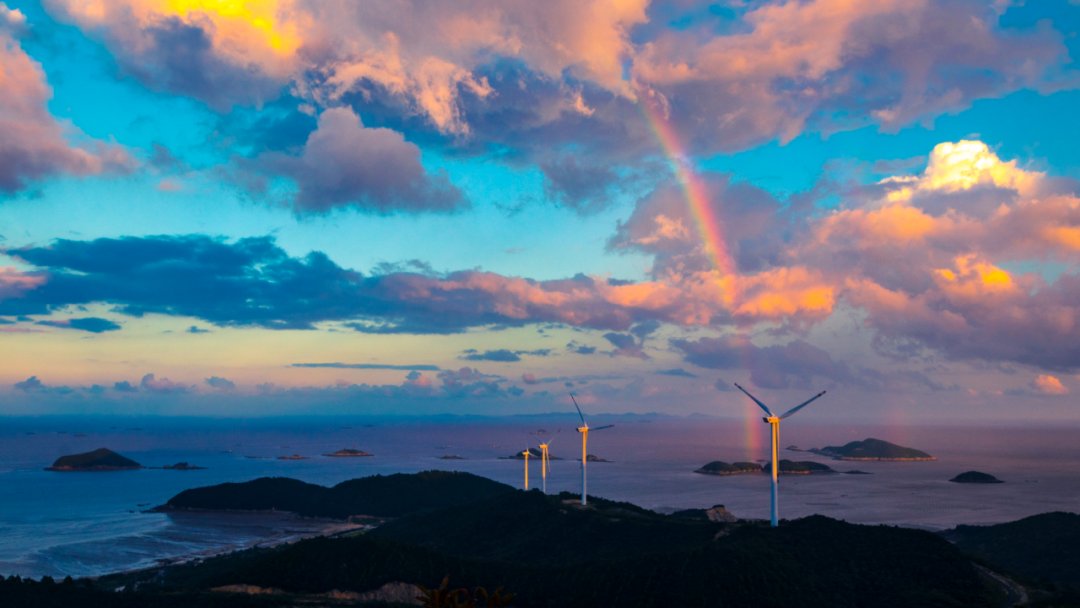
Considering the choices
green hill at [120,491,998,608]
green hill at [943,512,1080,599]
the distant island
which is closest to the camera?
the distant island

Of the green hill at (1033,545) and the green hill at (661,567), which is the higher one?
the green hill at (661,567)

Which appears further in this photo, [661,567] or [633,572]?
[633,572]

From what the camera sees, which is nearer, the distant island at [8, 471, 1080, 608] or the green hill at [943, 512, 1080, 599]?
the distant island at [8, 471, 1080, 608]

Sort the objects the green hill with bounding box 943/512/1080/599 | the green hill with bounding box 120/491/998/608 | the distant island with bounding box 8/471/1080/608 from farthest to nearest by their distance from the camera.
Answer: the green hill with bounding box 943/512/1080/599 < the green hill with bounding box 120/491/998/608 < the distant island with bounding box 8/471/1080/608

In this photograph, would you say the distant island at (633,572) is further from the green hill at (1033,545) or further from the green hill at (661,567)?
the green hill at (1033,545)

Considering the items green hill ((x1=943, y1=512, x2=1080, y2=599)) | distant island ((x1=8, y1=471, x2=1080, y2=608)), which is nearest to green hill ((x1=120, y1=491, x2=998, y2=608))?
distant island ((x1=8, y1=471, x2=1080, y2=608))

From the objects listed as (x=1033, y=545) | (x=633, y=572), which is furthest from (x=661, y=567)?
(x=1033, y=545)

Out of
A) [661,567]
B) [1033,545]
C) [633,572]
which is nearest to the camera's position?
[661,567]

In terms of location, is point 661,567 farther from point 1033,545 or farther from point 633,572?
point 1033,545

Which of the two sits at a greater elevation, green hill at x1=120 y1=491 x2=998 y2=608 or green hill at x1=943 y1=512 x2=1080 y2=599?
green hill at x1=120 y1=491 x2=998 y2=608

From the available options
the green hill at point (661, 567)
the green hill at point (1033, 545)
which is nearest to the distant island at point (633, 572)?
the green hill at point (661, 567)

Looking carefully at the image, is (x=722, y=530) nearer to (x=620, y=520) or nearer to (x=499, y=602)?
(x=620, y=520)

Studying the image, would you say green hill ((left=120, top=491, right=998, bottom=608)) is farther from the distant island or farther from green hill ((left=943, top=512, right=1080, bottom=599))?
green hill ((left=943, top=512, right=1080, bottom=599))
